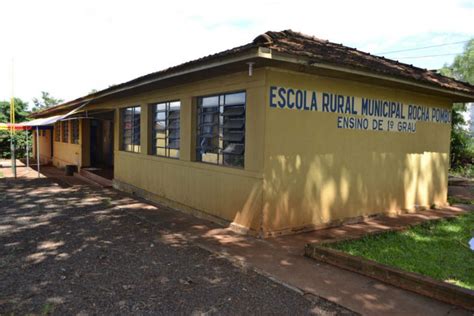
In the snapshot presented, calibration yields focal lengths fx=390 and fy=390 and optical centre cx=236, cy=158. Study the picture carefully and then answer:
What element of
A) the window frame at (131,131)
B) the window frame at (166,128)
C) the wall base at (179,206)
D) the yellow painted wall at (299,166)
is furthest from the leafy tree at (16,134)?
the yellow painted wall at (299,166)

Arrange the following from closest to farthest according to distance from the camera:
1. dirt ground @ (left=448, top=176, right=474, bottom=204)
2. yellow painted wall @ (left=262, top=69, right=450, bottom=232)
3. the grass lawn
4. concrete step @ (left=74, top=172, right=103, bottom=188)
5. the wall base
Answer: the grass lawn → yellow painted wall @ (left=262, top=69, right=450, bottom=232) → the wall base → dirt ground @ (left=448, top=176, right=474, bottom=204) → concrete step @ (left=74, top=172, right=103, bottom=188)

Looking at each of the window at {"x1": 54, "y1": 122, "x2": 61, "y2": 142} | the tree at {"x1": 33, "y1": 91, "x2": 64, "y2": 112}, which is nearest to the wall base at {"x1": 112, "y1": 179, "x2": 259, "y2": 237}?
the window at {"x1": 54, "y1": 122, "x2": 61, "y2": 142}

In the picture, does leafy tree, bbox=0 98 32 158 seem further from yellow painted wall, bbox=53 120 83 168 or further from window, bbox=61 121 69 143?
window, bbox=61 121 69 143

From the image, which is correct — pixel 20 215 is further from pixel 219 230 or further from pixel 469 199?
pixel 469 199

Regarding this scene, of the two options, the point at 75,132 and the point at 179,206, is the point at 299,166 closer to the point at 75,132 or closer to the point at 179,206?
the point at 179,206

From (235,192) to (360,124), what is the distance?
2.84 meters

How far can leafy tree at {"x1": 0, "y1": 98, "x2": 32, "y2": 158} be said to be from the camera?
2575 centimetres

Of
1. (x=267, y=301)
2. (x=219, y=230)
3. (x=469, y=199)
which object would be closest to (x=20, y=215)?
(x=219, y=230)

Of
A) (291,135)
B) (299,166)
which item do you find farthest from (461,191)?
(291,135)

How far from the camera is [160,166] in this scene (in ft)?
30.7

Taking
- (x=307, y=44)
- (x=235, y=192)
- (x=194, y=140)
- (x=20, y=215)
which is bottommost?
(x=20, y=215)

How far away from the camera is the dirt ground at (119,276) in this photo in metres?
3.87

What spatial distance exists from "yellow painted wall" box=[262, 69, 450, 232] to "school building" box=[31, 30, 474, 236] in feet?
0.07

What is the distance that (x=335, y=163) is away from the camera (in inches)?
282
